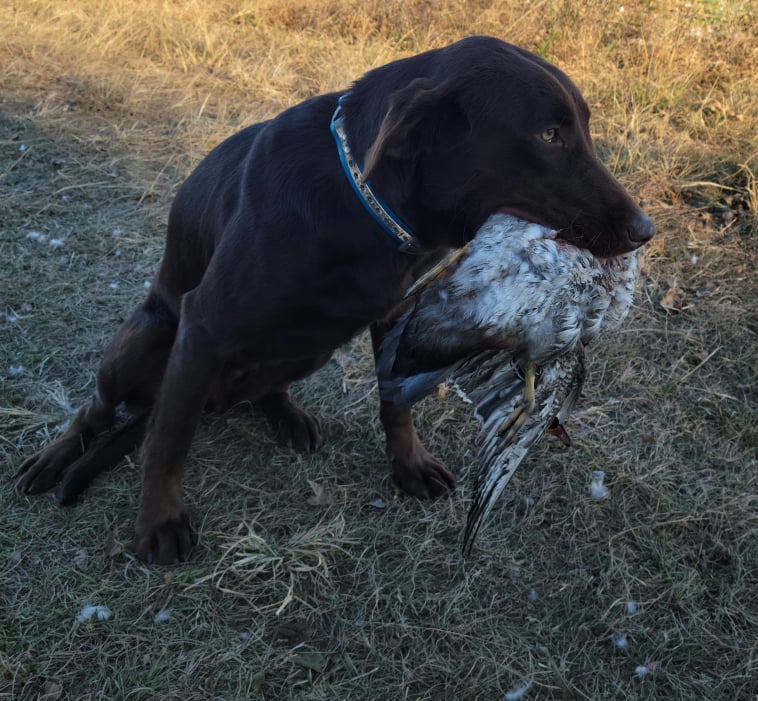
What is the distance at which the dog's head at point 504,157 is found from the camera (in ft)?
6.19

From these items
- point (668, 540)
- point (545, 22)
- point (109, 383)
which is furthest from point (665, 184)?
point (109, 383)

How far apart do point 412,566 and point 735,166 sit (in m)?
3.22

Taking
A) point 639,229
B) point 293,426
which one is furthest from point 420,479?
point 639,229

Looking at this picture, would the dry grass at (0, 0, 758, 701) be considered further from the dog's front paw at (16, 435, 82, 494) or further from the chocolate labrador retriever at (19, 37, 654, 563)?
the chocolate labrador retriever at (19, 37, 654, 563)

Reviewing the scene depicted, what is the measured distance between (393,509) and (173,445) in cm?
79

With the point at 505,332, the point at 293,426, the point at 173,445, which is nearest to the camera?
the point at 505,332

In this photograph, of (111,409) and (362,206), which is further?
(111,409)

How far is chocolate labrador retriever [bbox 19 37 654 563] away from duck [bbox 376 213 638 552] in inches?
6.2

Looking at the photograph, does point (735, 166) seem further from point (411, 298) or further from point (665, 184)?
point (411, 298)

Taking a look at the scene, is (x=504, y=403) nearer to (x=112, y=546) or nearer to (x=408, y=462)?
(x=408, y=462)

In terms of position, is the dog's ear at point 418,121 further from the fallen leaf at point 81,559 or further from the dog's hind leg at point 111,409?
the fallen leaf at point 81,559

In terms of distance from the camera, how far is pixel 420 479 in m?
2.58

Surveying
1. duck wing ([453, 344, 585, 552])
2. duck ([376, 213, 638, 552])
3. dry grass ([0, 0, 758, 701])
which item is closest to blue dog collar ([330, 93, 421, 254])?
duck ([376, 213, 638, 552])

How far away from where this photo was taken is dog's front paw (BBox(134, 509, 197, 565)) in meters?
2.26
